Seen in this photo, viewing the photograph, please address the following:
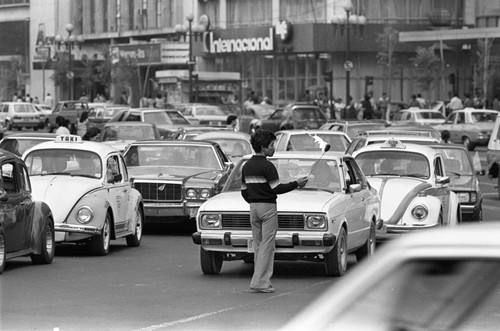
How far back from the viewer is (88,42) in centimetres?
10775

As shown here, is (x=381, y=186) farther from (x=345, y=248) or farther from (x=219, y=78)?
(x=219, y=78)

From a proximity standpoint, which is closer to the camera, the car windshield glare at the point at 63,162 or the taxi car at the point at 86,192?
the taxi car at the point at 86,192

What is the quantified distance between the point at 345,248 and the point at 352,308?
11163 mm

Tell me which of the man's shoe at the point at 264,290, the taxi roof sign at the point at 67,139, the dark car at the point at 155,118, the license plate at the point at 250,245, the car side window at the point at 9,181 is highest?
the dark car at the point at 155,118

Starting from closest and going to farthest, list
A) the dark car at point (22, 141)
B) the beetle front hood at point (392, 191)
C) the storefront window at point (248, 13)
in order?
the beetle front hood at point (392, 191) < the dark car at point (22, 141) < the storefront window at point (248, 13)

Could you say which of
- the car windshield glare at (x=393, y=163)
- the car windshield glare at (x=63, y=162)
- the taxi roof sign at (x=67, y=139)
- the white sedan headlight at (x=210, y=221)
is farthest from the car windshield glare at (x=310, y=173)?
the taxi roof sign at (x=67, y=139)

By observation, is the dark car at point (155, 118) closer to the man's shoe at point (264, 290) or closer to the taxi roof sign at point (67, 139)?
the taxi roof sign at point (67, 139)

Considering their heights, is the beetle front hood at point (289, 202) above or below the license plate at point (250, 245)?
above

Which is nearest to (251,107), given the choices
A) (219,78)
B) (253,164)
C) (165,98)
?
(219,78)

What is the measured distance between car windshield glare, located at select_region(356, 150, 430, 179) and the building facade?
48.2 meters

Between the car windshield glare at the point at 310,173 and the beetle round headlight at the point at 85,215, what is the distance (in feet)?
7.61

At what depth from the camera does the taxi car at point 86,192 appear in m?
17.3

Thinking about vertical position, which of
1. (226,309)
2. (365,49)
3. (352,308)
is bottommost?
(226,309)

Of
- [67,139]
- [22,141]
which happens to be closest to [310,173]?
[67,139]
